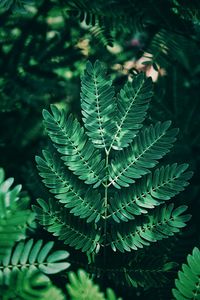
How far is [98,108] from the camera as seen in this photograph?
111 centimetres

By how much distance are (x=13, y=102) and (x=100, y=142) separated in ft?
2.54

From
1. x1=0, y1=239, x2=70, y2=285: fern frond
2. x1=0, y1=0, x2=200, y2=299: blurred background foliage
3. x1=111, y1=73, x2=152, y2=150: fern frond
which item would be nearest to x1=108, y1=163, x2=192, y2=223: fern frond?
x1=111, y1=73, x2=152, y2=150: fern frond

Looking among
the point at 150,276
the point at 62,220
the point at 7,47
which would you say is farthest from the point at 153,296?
the point at 7,47

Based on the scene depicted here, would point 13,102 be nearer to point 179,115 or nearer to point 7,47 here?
point 7,47

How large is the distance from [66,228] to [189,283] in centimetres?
35

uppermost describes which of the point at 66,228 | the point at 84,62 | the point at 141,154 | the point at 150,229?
the point at 141,154

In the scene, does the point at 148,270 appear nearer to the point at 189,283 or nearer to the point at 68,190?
the point at 189,283

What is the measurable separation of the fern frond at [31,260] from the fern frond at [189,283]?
0.28 m

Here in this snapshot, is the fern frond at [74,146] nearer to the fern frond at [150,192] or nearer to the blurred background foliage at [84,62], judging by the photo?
the fern frond at [150,192]

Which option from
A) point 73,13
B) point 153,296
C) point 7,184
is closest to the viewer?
point 7,184

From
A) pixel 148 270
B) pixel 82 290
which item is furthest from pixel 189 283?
pixel 82 290

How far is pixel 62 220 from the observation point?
1067 mm

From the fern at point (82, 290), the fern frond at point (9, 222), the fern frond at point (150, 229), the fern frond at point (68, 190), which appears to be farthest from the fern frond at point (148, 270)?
the fern frond at point (9, 222)

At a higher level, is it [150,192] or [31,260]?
[150,192]
